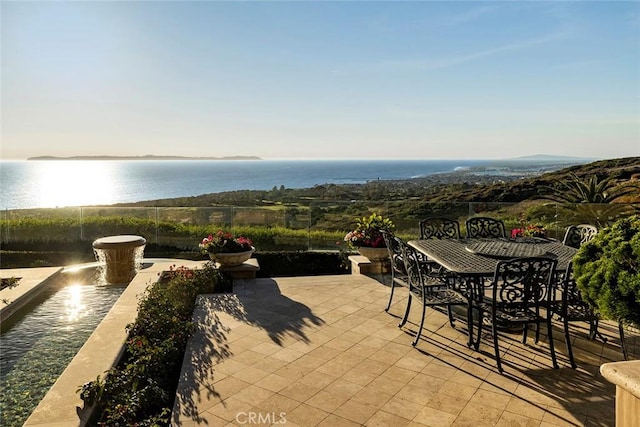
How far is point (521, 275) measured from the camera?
10.8 feet

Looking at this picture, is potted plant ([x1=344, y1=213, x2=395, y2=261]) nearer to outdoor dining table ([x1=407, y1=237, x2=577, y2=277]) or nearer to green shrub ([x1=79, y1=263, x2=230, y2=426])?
outdoor dining table ([x1=407, y1=237, x2=577, y2=277])

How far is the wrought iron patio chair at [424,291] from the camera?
3.80m

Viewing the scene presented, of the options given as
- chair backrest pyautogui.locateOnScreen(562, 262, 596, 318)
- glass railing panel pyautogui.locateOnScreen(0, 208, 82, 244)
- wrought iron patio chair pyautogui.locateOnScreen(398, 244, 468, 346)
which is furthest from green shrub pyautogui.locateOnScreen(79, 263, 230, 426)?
glass railing panel pyautogui.locateOnScreen(0, 208, 82, 244)

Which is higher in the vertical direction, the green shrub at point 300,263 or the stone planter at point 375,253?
the stone planter at point 375,253

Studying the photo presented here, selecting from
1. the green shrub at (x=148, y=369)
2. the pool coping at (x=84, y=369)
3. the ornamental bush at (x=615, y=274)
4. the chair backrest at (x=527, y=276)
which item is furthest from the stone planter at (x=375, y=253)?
the ornamental bush at (x=615, y=274)

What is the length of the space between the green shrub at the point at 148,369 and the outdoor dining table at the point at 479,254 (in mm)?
2414

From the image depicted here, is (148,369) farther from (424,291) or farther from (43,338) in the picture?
(424,291)

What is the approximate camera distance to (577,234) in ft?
16.9

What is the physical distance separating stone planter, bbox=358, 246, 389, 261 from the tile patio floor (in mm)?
1816

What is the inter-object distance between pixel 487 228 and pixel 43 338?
545cm

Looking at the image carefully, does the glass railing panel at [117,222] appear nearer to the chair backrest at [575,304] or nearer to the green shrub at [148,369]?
the green shrub at [148,369]

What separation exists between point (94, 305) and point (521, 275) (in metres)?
4.74

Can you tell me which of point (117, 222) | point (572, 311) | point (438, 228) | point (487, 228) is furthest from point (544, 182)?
point (117, 222)

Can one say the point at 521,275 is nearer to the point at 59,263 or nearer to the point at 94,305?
the point at 94,305
